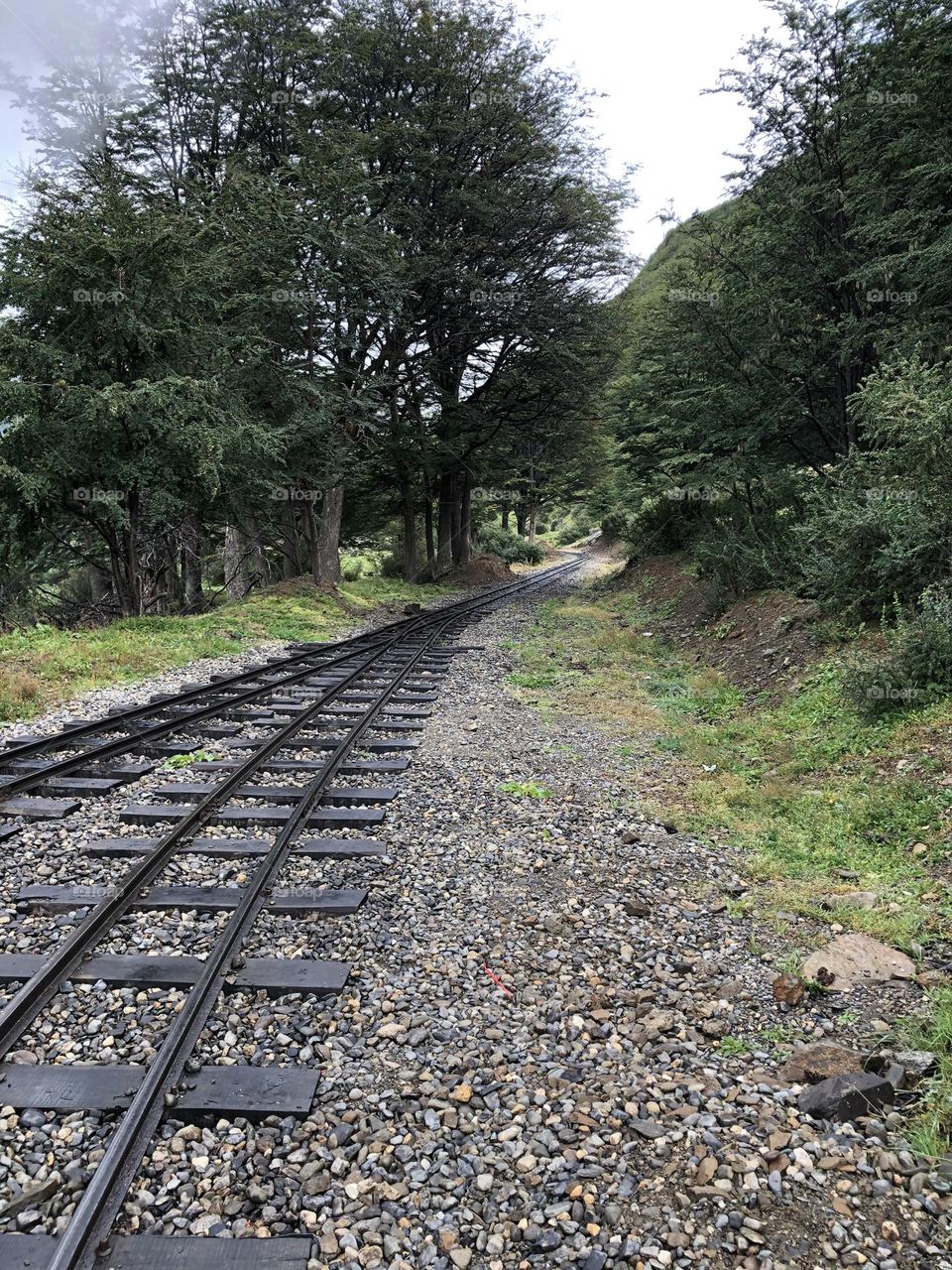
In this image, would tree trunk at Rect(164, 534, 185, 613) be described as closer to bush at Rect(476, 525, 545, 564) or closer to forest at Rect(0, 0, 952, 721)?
forest at Rect(0, 0, 952, 721)

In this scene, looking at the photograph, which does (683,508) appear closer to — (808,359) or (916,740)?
(808,359)

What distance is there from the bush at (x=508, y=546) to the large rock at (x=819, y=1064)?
3755 cm

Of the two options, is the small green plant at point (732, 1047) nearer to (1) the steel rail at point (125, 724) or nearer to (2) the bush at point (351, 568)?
(1) the steel rail at point (125, 724)

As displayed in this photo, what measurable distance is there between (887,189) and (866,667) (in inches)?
302

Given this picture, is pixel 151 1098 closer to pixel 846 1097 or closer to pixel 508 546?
pixel 846 1097

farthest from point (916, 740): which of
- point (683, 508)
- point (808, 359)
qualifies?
point (683, 508)

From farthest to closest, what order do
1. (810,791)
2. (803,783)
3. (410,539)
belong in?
(410,539)
(803,783)
(810,791)

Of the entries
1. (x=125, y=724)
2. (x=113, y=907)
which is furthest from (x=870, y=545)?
(x=125, y=724)

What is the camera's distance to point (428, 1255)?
7.61 ft

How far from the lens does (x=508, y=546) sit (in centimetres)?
4281

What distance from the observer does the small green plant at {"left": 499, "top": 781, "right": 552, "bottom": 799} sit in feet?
20.5

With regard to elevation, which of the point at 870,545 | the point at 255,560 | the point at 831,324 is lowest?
the point at 870,545

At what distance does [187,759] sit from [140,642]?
6.08 meters

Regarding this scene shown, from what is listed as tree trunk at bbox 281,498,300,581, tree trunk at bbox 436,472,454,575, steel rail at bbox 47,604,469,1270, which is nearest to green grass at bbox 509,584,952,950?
steel rail at bbox 47,604,469,1270
